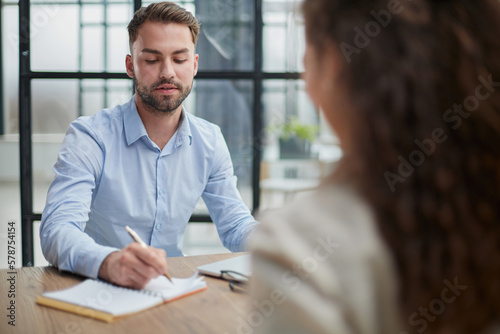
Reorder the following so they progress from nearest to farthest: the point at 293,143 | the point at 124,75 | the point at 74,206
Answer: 1. the point at 74,206
2. the point at 124,75
3. the point at 293,143

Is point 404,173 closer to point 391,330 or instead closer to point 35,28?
point 391,330

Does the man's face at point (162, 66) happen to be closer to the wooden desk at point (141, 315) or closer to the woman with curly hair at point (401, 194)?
the wooden desk at point (141, 315)

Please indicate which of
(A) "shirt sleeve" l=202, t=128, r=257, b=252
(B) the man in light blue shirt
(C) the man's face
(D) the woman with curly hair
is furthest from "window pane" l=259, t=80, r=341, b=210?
(D) the woman with curly hair

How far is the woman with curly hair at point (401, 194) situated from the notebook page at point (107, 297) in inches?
25.2

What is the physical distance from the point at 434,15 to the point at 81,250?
1162mm

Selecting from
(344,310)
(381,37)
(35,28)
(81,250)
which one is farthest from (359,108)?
(35,28)

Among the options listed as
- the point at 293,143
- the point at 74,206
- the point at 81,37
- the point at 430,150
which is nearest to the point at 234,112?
the point at 81,37

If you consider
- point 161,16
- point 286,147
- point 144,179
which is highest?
point 161,16

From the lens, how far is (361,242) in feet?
1.90

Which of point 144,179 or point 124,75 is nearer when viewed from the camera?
point 144,179

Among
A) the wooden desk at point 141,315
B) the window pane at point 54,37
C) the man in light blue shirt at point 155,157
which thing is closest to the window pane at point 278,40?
the man in light blue shirt at point 155,157

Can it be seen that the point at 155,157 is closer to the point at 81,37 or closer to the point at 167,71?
the point at 167,71

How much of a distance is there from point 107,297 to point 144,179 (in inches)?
35.2

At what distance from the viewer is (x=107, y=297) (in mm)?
1221
